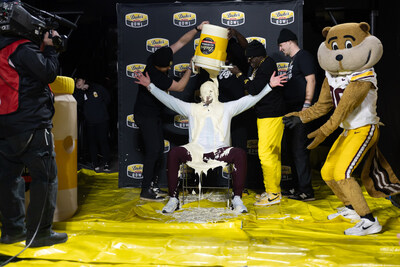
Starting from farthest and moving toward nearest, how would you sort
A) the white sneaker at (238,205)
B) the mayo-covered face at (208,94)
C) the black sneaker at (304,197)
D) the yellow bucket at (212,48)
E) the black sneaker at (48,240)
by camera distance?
1. the black sneaker at (304,197)
2. the mayo-covered face at (208,94)
3. the yellow bucket at (212,48)
4. the white sneaker at (238,205)
5. the black sneaker at (48,240)

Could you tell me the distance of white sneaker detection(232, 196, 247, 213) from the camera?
382cm

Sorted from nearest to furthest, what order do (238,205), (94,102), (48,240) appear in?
(48,240) < (238,205) < (94,102)

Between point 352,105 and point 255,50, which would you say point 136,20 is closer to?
point 255,50

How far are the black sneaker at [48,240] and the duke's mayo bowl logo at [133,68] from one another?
234 cm

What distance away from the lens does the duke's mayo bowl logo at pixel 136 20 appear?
4.88 metres

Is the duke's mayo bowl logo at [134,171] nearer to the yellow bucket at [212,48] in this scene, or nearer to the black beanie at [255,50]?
the yellow bucket at [212,48]

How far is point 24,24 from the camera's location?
2705 mm

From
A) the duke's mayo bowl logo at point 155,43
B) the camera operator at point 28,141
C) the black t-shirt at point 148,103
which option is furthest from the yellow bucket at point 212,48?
the camera operator at point 28,141

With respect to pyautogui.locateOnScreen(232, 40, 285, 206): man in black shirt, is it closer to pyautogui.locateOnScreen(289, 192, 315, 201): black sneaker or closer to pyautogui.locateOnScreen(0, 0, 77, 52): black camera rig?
pyautogui.locateOnScreen(289, 192, 315, 201): black sneaker

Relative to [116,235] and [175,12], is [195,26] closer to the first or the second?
[175,12]

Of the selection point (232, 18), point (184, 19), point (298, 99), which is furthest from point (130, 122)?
point (298, 99)

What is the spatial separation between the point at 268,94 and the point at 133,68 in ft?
5.36

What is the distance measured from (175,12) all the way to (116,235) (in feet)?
8.73

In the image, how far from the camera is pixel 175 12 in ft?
15.9
